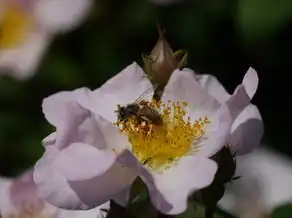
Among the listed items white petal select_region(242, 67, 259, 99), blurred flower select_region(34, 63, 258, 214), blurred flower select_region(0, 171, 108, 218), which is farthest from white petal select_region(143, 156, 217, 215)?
blurred flower select_region(0, 171, 108, 218)

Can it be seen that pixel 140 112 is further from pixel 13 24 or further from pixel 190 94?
pixel 13 24

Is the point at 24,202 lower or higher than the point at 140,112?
lower

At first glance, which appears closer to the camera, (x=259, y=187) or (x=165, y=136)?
(x=165, y=136)

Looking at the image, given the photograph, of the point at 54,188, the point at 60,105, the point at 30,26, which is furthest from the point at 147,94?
the point at 30,26

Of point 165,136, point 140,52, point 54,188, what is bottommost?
point 140,52

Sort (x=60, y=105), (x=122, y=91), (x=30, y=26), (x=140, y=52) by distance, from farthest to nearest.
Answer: (x=30, y=26), (x=140, y=52), (x=122, y=91), (x=60, y=105)

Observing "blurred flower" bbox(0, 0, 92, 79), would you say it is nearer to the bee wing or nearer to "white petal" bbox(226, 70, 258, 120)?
the bee wing

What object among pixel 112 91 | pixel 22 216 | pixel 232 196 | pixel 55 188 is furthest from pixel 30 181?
pixel 232 196

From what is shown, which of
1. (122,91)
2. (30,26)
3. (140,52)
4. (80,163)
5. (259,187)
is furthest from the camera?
(30,26)
